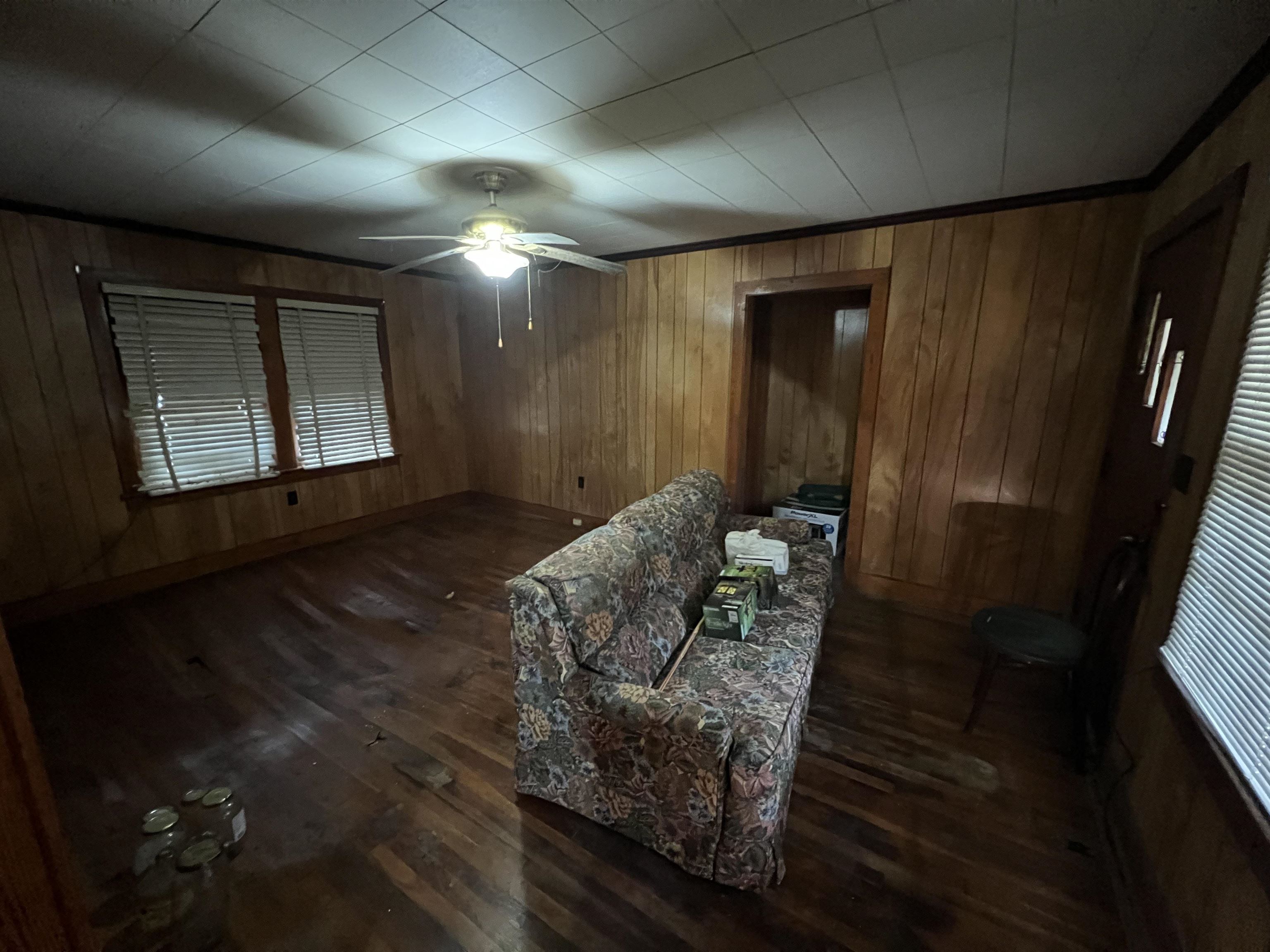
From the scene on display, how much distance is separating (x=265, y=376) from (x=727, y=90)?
388 centimetres

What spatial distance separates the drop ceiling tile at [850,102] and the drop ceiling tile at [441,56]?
1.00 m

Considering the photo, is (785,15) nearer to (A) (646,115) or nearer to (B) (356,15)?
(A) (646,115)

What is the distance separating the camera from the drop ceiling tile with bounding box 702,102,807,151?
172 cm

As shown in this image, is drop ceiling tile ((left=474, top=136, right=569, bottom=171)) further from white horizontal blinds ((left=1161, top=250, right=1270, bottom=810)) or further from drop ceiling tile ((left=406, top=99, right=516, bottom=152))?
white horizontal blinds ((left=1161, top=250, right=1270, bottom=810))

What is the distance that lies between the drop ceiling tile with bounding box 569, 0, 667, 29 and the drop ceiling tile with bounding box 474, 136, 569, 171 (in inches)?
28.8

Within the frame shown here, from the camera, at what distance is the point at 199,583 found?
3.49 meters

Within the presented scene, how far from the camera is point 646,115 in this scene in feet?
5.74

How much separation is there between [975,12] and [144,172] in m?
3.33

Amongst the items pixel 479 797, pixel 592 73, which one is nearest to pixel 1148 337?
pixel 592 73

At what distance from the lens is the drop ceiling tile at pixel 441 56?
1312 millimetres

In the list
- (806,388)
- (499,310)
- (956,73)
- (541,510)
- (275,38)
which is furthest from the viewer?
(541,510)

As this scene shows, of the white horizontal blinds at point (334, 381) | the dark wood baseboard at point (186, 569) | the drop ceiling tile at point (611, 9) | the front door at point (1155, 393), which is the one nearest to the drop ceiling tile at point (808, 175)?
the drop ceiling tile at point (611, 9)

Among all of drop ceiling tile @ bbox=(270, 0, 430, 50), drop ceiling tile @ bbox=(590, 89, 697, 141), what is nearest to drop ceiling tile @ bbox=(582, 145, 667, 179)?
drop ceiling tile @ bbox=(590, 89, 697, 141)

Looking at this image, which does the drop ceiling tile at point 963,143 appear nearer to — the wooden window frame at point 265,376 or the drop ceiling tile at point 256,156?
the drop ceiling tile at point 256,156
